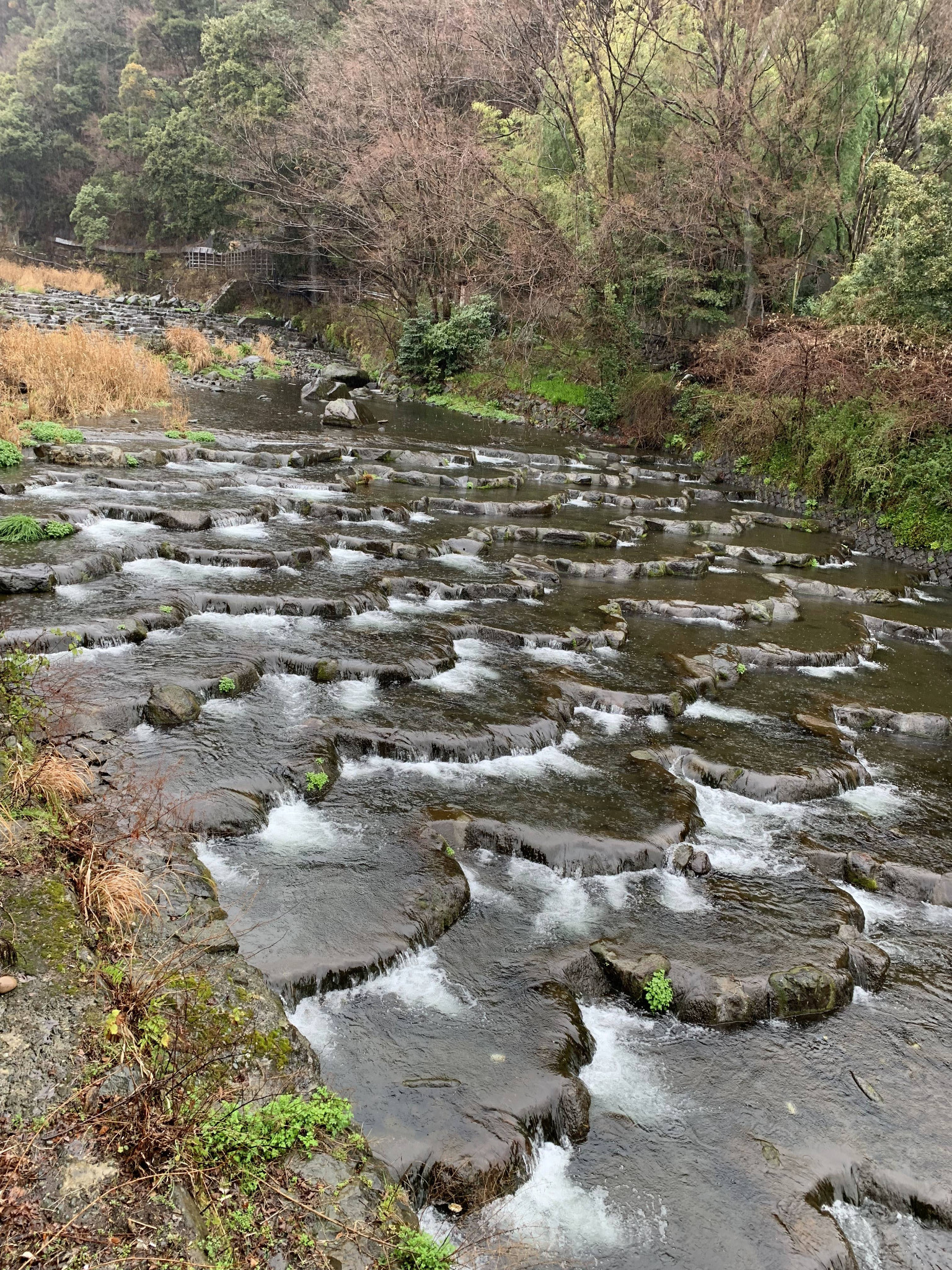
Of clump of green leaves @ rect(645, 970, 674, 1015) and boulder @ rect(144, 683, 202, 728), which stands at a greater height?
boulder @ rect(144, 683, 202, 728)

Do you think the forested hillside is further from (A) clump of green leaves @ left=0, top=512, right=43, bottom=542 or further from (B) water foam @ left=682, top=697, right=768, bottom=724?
(A) clump of green leaves @ left=0, top=512, right=43, bottom=542

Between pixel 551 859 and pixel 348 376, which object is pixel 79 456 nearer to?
pixel 551 859

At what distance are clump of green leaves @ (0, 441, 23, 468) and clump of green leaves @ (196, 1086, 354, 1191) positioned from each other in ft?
46.3

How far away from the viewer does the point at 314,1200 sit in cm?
330

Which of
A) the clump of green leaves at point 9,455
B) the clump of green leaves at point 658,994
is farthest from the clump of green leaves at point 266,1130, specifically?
the clump of green leaves at point 9,455

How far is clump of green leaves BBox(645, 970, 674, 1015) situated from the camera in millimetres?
5500

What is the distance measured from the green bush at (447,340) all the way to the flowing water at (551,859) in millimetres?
20198

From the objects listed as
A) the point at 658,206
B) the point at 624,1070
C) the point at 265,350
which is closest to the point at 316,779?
the point at 624,1070

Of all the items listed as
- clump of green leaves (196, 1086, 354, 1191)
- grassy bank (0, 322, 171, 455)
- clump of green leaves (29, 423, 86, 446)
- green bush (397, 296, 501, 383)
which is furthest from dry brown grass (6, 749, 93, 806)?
green bush (397, 296, 501, 383)

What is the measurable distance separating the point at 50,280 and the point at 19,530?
134ft

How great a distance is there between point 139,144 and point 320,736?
55485 mm

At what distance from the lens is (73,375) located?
742 inches

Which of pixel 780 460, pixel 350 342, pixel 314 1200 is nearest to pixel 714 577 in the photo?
pixel 780 460

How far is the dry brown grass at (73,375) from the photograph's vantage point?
57.6 feet
